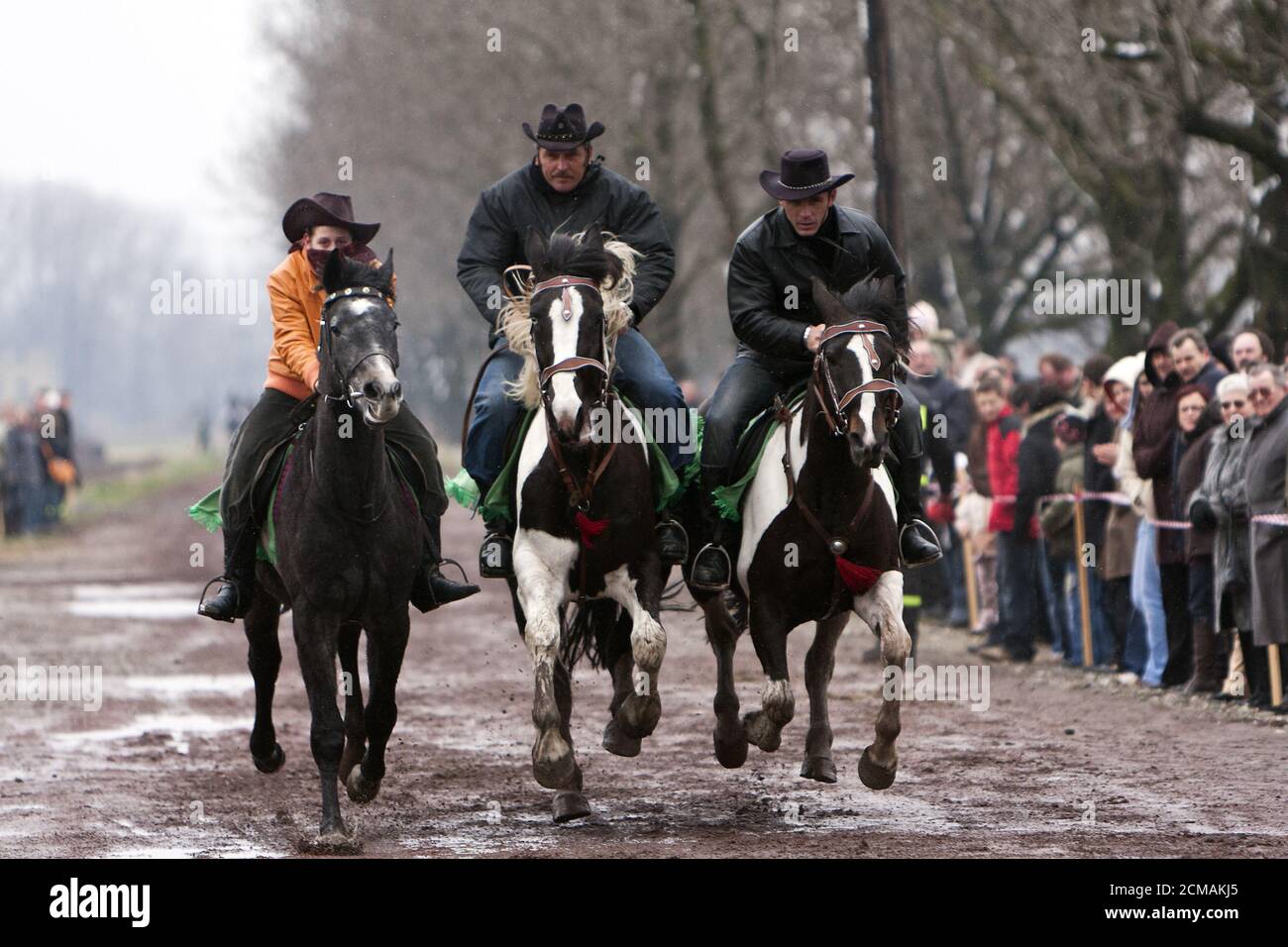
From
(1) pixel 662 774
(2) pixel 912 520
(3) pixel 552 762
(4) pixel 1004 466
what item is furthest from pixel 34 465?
(3) pixel 552 762

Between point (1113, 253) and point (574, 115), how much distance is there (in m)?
16.7

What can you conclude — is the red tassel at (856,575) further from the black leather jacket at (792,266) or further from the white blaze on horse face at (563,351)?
the white blaze on horse face at (563,351)

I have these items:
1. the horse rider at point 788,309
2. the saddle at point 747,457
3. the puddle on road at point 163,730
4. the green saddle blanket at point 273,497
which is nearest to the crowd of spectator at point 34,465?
the puddle on road at point 163,730

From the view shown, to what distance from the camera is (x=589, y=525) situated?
371 inches

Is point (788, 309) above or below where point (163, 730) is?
above

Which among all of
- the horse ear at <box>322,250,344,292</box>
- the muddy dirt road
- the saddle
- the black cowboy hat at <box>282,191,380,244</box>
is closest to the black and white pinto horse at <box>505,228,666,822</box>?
the saddle

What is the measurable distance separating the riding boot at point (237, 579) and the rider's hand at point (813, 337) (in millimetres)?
2947

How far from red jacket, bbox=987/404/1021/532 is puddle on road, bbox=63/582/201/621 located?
927cm

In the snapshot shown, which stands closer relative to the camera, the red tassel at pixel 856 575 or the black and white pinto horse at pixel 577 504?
the black and white pinto horse at pixel 577 504

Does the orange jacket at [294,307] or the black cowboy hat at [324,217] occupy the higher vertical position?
the black cowboy hat at [324,217]

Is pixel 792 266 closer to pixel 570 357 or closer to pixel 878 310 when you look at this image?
pixel 878 310

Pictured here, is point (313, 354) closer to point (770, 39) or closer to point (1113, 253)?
point (1113, 253)

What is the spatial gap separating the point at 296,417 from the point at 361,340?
4.28 ft

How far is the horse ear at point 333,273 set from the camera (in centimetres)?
920
